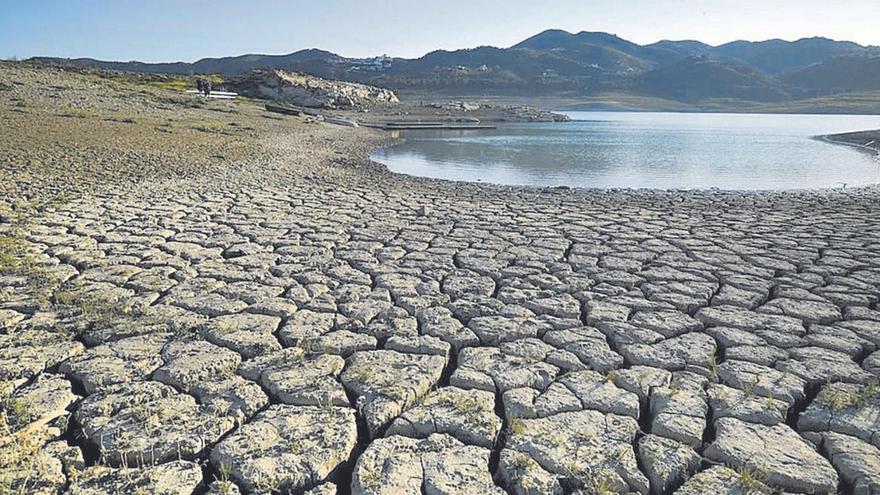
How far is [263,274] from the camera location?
15.0 feet

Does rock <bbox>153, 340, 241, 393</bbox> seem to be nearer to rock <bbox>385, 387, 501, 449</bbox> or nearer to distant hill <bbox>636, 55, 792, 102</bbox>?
rock <bbox>385, 387, 501, 449</bbox>

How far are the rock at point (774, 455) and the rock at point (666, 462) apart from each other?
0.11 metres

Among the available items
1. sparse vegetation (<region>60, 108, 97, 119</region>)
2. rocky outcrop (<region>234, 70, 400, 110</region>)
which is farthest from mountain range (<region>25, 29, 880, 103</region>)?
sparse vegetation (<region>60, 108, 97, 119</region>)

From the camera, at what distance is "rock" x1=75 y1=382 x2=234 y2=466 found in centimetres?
233

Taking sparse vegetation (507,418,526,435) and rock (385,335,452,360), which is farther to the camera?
rock (385,335,452,360)

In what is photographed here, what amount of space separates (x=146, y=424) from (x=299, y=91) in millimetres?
38410

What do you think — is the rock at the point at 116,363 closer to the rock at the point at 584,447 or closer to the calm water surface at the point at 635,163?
the rock at the point at 584,447

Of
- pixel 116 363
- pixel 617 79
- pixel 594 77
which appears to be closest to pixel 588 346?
pixel 116 363

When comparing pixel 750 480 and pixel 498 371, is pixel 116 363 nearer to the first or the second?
pixel 498 371

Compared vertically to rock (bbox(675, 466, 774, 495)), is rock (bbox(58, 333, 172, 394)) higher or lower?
higher

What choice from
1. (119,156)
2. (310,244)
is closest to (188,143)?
(119,156)

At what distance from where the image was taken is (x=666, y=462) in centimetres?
231

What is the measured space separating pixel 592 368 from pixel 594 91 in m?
98.6

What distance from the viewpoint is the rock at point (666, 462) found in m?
2.23
